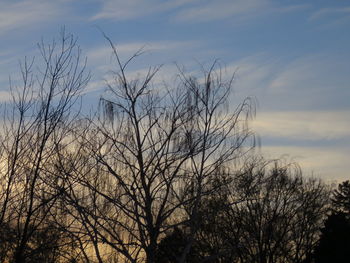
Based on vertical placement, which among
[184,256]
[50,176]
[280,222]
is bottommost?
[184,256]

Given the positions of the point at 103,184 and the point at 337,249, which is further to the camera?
the point at 337,249

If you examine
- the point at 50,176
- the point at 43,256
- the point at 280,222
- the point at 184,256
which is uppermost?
the point at 280,222

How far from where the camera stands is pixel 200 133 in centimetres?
1339

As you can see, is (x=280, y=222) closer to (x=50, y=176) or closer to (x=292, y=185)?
(x=292, y=185)

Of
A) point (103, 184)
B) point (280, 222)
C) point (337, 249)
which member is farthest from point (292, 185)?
point (103, 184)

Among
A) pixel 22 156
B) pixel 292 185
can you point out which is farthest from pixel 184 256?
pixel 292 185

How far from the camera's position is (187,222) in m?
12.8

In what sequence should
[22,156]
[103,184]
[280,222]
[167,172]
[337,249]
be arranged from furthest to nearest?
[280,222]
[337,249]
[103,184]
[167,172]
[22,156]

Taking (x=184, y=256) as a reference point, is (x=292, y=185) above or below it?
above

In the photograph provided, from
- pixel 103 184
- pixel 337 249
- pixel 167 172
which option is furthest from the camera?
pixel 337 249

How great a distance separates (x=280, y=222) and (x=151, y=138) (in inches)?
777

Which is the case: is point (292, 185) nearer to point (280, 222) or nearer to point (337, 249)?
point (280, 222)

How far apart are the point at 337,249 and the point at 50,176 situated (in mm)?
18917

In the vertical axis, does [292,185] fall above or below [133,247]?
above
